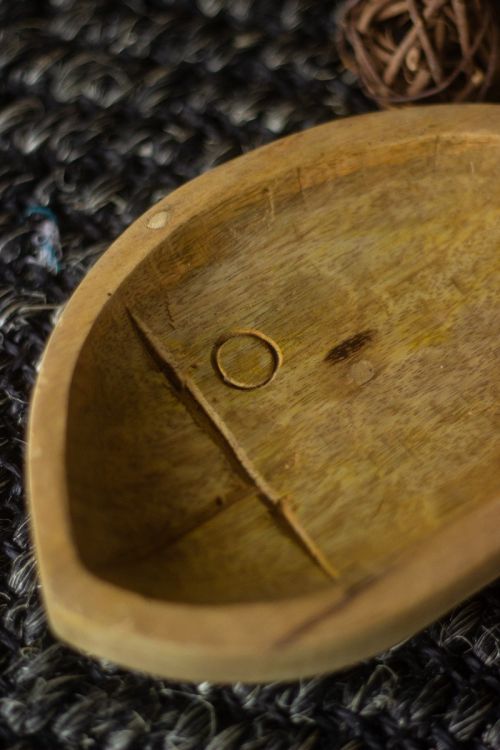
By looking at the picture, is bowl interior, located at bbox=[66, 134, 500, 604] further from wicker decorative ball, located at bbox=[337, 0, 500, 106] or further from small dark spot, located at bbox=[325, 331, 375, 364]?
wicker decorative ball, located at bbox=[337, 0, 500, 106]

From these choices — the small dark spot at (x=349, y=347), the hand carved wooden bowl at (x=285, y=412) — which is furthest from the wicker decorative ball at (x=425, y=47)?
the small dark spot at (x=349, y=347)

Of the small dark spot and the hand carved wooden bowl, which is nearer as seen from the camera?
the hand carved wooden bowl

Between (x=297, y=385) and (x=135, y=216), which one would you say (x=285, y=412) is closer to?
(x=297, y=385)

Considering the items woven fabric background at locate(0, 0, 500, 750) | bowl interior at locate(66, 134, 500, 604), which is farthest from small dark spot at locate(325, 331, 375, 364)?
woven fabric background at locate(0, 0, 500, 750)

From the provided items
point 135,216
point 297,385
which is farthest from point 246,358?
point 135,216

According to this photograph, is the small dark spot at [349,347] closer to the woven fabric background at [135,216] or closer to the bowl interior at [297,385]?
the bowl interior at [297,385]
